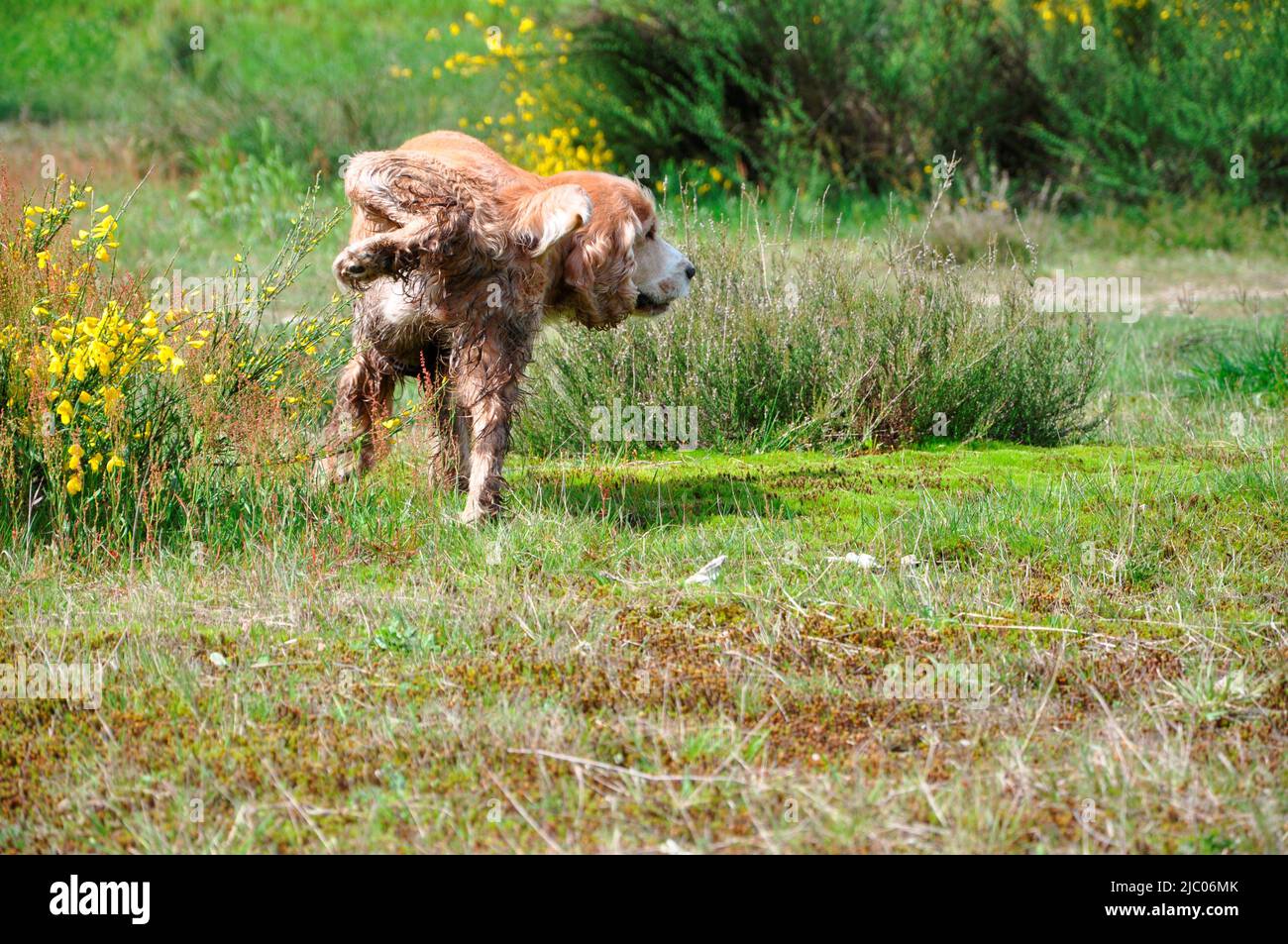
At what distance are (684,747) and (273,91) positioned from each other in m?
14.6

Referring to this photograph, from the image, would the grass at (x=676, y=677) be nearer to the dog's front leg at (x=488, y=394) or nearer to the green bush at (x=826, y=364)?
the dog's front leg at (x=488, y=394)

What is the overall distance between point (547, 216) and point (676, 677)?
198 cm

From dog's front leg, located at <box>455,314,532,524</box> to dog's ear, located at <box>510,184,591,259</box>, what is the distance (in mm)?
337

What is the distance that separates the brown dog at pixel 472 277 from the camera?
542cm

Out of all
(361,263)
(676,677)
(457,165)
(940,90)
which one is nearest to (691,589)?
(676,677)

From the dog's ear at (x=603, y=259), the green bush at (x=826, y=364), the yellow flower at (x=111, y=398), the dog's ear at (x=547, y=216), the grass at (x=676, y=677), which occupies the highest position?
the dog's ear at (x=547, y=216)

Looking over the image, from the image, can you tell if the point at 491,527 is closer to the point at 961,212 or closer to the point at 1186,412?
the point at 1186,412

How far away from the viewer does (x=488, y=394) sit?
5711 millimetres

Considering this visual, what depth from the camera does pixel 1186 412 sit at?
28.7 ft

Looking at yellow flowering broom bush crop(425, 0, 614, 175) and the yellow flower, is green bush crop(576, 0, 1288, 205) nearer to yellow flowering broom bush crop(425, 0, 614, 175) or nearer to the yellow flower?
yellow flowering broom bush crop(425, 0, 614, 175)

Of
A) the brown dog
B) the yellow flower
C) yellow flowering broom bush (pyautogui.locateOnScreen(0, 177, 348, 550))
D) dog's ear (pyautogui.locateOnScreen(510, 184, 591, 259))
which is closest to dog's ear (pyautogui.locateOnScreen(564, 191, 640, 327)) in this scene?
the brown dog

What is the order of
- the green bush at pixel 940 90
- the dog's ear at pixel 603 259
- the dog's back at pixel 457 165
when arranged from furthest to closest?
1. the green bush at pixel 940 90
2. the dog's ear at pixel 603 259
3. the dog's back at pixel 457 165

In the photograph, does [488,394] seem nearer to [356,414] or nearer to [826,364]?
[356,414]

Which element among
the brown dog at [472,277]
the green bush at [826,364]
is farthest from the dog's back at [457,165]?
the green bush at [826,364]
